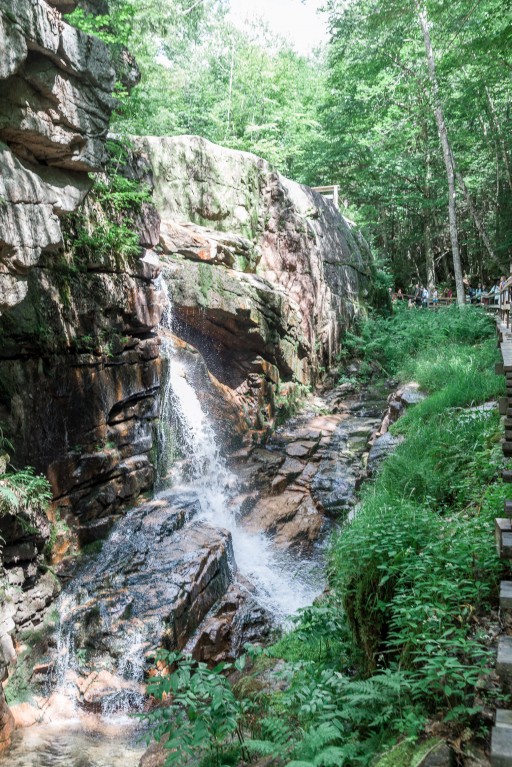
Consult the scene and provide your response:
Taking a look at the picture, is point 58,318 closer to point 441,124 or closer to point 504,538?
point 504,538

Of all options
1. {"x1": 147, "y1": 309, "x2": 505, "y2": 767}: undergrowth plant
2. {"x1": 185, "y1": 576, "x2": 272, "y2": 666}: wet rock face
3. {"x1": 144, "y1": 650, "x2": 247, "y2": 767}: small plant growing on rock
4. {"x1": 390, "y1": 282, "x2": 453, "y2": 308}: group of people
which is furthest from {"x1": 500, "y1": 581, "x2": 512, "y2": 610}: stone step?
{"x1": 390, "y1": 282, "x2": 453, "y2": 308}: group of people

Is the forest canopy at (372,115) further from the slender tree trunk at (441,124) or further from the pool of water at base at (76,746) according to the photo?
the pool of water at base at (76,746)

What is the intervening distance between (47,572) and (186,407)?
4841 millimetres

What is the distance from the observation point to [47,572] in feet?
24.3

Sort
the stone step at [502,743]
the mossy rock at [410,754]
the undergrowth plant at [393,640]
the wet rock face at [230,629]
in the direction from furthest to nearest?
the wet rock face at [230,629], the undergrowth plant at [393,640], the mossy rock at [410,754], the stone step at [502,743]

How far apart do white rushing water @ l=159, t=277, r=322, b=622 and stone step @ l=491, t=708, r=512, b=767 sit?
566 centimetres

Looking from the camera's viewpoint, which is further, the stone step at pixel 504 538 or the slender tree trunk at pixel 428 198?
the slender tree trunk at pixel 428 198

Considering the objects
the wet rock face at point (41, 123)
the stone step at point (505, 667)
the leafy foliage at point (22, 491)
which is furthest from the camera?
the leafy foliage at point (22, 491)

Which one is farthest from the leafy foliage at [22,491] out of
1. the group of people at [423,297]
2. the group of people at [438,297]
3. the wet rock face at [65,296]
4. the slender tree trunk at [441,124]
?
the group of people at [423,297]

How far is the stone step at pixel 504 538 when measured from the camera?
319 cm

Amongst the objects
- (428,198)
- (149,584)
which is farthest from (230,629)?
(428,198)

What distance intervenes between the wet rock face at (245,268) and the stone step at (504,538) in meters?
9.10

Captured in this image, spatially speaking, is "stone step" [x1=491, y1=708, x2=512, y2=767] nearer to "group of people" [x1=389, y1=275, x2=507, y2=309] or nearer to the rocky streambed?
the rocky streambed

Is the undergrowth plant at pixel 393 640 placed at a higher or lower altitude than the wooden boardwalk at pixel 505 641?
lower
